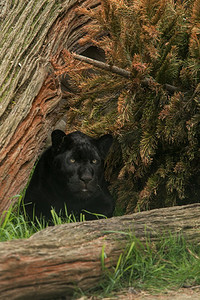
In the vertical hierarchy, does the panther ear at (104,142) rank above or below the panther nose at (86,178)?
above

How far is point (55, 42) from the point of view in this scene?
5.31 metres

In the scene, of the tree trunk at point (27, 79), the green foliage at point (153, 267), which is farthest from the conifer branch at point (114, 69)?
the green foliage at point (153, 267)

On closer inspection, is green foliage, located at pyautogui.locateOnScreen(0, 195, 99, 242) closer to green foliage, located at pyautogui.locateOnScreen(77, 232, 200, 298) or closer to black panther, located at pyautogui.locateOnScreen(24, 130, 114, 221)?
black panther, located at pyautogui.locateOnScreen(24, 130, 114, 221)

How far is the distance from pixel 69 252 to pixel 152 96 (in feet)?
7.88

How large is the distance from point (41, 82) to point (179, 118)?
145 cm

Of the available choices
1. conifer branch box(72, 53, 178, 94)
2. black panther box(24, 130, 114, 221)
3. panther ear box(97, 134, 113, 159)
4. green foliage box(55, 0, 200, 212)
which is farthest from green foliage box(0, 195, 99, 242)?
conifer branch box(72, 53, 178, 94)

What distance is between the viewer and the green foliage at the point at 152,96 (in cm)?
464

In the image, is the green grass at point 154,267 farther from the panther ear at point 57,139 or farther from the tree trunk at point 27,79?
the tree trunk at point 27,79

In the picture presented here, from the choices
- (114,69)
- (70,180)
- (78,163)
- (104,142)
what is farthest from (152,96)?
(70,180)

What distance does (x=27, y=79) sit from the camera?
16.2ft

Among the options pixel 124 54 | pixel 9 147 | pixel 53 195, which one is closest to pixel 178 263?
pixel 53 195

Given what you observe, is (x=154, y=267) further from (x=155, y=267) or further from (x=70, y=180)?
(x=70, y=180)

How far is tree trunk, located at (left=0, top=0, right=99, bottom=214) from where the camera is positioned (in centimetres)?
462

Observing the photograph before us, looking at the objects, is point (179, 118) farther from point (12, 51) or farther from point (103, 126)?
point (12, 51)
